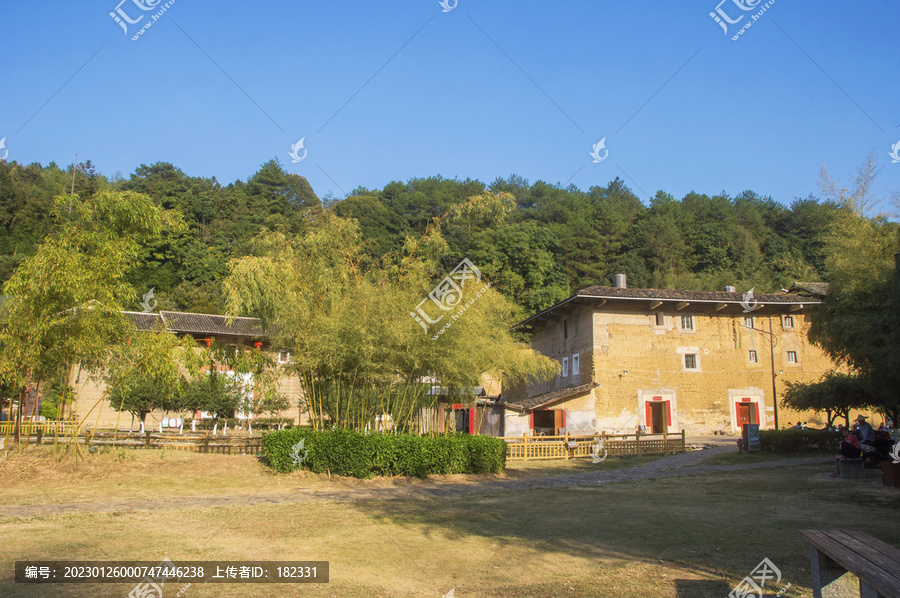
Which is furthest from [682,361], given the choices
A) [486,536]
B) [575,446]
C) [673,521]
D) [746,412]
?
[486,536]

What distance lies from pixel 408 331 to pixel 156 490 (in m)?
6.01

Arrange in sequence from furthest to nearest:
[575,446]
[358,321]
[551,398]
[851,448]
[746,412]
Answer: [746,412], [551,398], [575,446], [358,321], [851,448]

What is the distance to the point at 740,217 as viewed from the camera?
62688 mm

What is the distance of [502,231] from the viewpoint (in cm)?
4841

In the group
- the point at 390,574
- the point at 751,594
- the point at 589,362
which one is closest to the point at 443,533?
the point at 390,574

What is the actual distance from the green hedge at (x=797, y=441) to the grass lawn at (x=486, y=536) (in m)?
8.12

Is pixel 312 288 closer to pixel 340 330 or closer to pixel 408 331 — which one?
pixel 340 330

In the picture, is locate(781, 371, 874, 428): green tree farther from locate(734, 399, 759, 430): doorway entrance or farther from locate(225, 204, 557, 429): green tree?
locate(225, 204, 557, 429): green tree

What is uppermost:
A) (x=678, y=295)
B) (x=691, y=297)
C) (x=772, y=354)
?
(x=678, y=295)

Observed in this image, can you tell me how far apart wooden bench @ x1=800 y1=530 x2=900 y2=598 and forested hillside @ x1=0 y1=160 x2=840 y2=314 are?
39.3 metres

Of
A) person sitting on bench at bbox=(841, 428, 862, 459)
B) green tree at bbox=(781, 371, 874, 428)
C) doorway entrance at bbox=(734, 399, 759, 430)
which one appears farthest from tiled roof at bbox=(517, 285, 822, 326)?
person sitting on bench at bbox=(841, 428, 862, 459)

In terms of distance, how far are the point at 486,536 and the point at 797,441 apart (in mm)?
17078

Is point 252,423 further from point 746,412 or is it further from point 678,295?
point 746,412

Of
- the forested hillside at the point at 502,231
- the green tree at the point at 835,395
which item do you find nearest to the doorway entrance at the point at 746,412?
the green tree at the point at 835,395
